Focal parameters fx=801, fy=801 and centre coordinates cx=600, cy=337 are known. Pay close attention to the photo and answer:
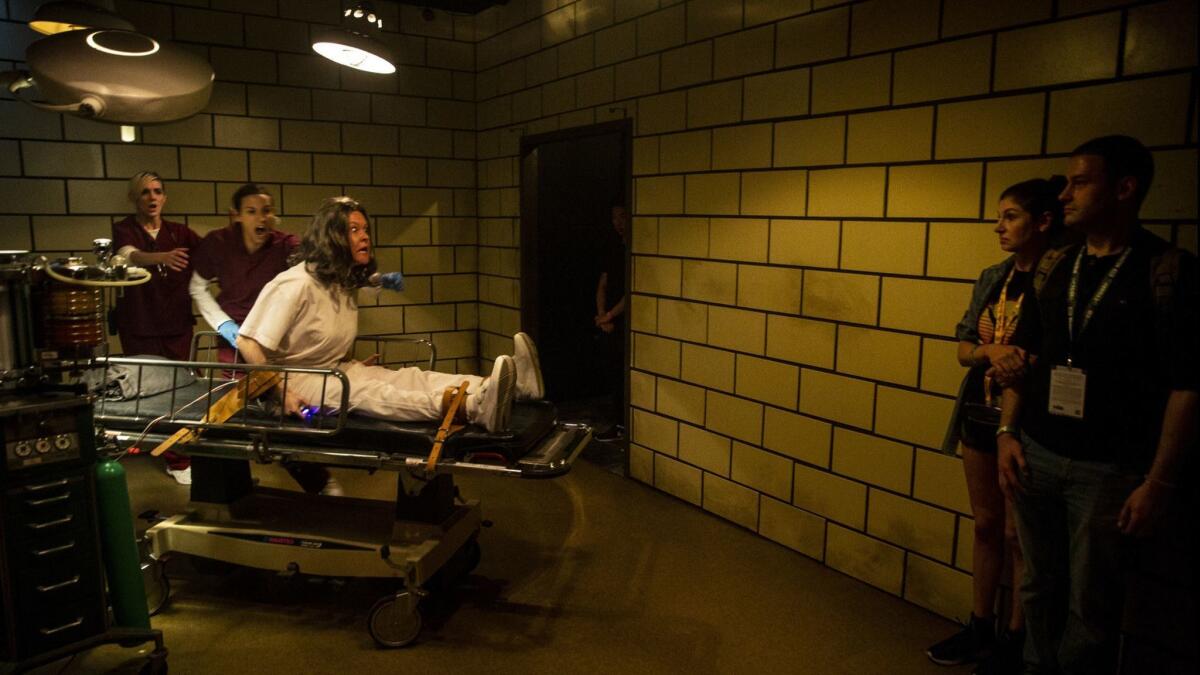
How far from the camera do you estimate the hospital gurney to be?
8.65 ft

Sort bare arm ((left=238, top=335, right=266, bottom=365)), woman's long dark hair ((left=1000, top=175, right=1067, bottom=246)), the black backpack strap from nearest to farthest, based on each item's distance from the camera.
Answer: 1. the black backpack strap
2. woman's long dark hair ((left=1000, top=175, right=1067, bottom=246))
3. bare arm ((left=238, top=335, right=266, bottom=365))

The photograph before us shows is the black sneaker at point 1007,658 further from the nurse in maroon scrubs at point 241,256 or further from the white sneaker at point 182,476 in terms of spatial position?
the white sneaker at point 182,476

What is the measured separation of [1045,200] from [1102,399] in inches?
25.4

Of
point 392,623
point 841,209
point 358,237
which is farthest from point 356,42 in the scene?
point 392,623

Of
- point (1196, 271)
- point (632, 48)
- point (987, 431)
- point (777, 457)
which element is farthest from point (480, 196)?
point (1196, 271)

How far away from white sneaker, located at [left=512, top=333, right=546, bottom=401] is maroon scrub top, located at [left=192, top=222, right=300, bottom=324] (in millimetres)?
1832

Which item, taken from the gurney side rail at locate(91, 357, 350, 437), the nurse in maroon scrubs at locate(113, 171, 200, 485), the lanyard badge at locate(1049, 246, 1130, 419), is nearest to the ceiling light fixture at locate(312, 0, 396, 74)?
the nurse in maroon scrubs at locate(113, 171, 200, 485)

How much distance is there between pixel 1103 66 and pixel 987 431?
1121 millimetres

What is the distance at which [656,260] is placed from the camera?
427cm

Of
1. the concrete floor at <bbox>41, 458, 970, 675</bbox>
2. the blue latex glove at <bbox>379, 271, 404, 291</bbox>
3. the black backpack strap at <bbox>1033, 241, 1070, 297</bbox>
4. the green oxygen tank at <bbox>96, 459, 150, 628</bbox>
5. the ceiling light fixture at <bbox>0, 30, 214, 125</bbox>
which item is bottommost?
the concrete floor at <bbox>41, 458, 970, 675</bbox>

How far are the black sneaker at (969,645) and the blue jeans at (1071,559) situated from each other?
0.26m

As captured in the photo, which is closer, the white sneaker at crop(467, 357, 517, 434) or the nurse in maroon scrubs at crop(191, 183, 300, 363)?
the white sneaker at crop(467, 357, 517, 434)

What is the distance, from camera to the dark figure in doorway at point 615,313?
5219 millimetres

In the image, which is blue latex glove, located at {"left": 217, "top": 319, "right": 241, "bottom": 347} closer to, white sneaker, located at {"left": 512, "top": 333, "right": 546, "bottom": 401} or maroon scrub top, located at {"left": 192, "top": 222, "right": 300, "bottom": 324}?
maroon scrub top, located at {"left": 192, "top": 222, "right": 300, "bottom": 324}
